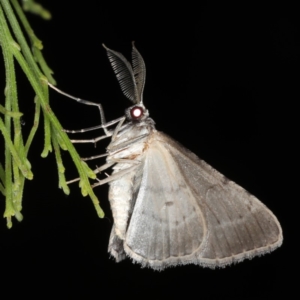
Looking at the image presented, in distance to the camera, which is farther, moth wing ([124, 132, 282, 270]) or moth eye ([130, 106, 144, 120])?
moth wing ([124, 132, 282, 270])

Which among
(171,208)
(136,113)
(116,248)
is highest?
(136,113)

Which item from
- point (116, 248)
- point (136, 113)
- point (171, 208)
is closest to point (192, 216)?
point (171, 208)

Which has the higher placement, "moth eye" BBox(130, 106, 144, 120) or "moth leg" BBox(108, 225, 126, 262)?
"moth eye" BBox(130, 106, 144, 120)

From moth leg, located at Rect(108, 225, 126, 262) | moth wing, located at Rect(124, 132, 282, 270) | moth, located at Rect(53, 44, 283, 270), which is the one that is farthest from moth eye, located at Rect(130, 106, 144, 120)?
moth leg, located at Rect(108, 225, 126, 262)

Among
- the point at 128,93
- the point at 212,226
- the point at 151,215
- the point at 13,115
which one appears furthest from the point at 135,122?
the point at 13,115

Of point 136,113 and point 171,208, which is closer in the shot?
point 136,113

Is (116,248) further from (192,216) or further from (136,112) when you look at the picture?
(136,112)

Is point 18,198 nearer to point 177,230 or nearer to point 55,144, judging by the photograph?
point 55,144

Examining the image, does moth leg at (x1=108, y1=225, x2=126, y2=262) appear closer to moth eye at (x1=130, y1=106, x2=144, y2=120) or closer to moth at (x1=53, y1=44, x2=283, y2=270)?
moth at (x1=53, y1=44, x2=283, y2=270)
